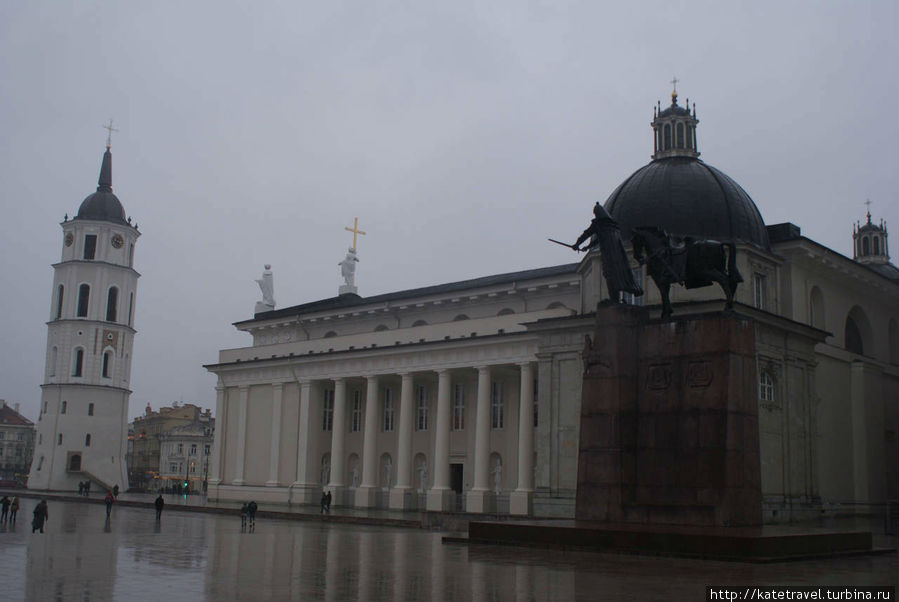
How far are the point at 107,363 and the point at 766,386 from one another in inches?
2527

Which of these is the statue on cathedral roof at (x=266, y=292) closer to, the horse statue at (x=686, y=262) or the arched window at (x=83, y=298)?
the arched window at (x=83, y=298)

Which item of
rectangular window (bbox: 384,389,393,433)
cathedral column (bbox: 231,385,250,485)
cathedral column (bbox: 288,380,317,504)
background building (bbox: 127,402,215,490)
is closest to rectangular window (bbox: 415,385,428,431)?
rectangular window (bbox: 384,389,393,433)

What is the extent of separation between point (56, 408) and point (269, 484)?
3245 centimetres

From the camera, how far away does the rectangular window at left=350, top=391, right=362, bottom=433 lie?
62.3 m

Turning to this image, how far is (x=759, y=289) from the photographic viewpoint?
44.8 metres

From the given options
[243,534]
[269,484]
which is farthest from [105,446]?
[243,534]

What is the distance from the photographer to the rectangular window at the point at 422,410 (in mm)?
58438

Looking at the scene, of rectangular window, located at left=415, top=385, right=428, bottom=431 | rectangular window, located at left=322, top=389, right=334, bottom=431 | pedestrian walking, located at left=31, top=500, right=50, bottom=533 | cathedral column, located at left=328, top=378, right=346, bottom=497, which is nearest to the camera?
pedestrian walking, located at left=31, top=500, right=50, bottom=533

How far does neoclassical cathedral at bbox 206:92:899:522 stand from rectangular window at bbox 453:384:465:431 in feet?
0.38

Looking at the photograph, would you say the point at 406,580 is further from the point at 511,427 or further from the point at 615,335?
the point at 511,427

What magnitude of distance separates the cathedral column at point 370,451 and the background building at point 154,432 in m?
77.3

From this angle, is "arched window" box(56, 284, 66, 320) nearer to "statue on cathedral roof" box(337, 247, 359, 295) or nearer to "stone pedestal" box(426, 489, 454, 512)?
"statue on cathedral roof" box(337, 247, 359, 295)

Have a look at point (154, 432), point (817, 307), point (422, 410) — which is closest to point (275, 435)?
point (422, 410)

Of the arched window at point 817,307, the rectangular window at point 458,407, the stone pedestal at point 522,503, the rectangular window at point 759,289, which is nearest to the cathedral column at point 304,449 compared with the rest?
the rectangular window at point 458,407
